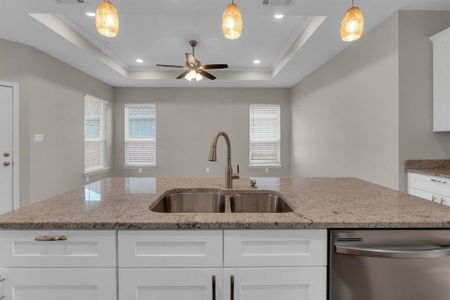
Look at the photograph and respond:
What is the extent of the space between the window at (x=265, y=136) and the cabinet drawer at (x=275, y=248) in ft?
18.8

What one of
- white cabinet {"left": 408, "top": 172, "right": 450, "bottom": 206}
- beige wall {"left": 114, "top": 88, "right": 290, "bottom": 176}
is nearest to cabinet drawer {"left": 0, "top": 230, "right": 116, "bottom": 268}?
white cabinet {"left": 408, "top": 172, "right": 450, "bottom": 206}

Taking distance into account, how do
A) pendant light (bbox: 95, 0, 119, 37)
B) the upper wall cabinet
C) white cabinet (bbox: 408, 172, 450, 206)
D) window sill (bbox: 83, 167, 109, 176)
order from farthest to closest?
window sill (bbox: 83, 167, 109, 176) → the upper wall cabinet → white cabinet (bbox: 408, 172, 450, 206) → pendant light (bbox: 95, 0, 119, 37)

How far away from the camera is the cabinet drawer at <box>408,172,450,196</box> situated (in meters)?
2.22

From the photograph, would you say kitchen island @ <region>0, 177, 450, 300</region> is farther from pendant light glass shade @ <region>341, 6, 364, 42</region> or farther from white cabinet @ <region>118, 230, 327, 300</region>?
pendant light glass shade @ <region>341, 6, 364, 42</region>

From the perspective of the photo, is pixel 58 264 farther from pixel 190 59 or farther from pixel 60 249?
pixel 190 59

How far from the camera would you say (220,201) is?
160 centimetres

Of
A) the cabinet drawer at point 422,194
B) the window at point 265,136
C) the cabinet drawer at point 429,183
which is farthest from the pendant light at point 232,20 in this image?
the window at point 265,136

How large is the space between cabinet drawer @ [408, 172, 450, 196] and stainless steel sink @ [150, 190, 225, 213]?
6.62 feet

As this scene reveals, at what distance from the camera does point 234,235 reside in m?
0.95

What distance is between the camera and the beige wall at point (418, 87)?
107 inches

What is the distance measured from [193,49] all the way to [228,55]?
2.52 ft

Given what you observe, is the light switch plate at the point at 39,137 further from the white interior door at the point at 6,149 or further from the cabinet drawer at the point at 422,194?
the cabinet drawer at the point at 422,194

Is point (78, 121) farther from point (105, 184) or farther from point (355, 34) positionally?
point (355, 34)

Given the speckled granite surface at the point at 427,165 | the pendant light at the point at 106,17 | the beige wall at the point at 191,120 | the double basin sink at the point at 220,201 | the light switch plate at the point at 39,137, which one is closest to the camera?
the pendant light at the point at 106,17
